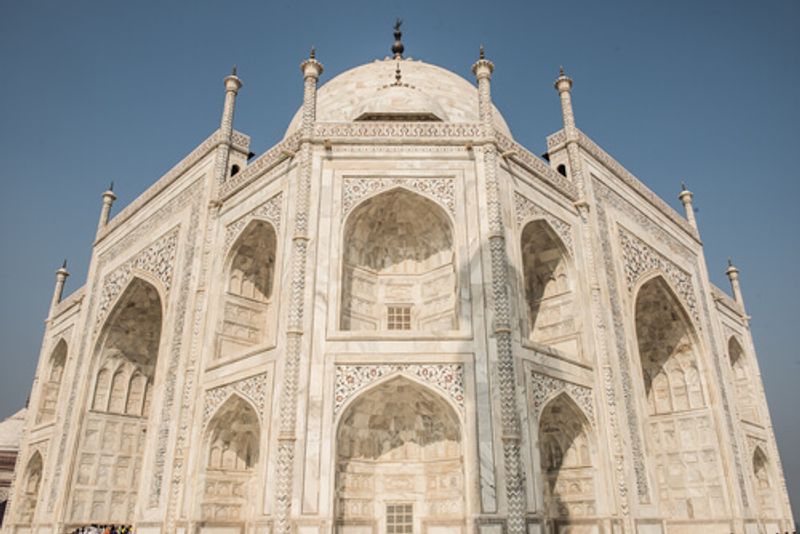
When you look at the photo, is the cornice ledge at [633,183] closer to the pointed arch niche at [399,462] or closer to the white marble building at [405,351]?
the white marble building at [405,351]

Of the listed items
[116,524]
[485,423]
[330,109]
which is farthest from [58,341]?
[485,423]

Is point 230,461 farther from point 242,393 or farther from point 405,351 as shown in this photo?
point 405,351

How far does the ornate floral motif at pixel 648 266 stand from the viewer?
16109 mm

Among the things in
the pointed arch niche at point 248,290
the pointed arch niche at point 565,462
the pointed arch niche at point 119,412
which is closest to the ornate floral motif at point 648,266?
the pointed arch niche at point 565,462

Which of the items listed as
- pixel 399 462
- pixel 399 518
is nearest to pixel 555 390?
pixel 399 462

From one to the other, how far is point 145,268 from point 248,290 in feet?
15.6

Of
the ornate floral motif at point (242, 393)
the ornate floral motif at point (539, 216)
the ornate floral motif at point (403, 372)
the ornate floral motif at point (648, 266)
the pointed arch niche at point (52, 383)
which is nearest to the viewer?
the ornate floral motif at point (403, 372)

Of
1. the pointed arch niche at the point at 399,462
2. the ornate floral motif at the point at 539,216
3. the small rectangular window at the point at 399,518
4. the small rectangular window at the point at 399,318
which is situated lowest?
the small rectangular window at the point at 399,518

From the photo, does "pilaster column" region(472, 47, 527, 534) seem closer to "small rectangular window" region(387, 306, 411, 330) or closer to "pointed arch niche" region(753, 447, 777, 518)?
"small rectangular window" region(387, 306, 411, 330)

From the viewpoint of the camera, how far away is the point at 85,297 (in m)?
20.3

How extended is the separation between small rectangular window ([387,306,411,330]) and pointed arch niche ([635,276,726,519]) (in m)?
7.54

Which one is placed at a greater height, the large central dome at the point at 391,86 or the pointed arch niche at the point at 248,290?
the large central dome at the point at 391,86

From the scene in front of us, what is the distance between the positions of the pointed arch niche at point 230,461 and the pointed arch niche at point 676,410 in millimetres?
10798

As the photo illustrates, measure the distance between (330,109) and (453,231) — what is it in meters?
9.59
